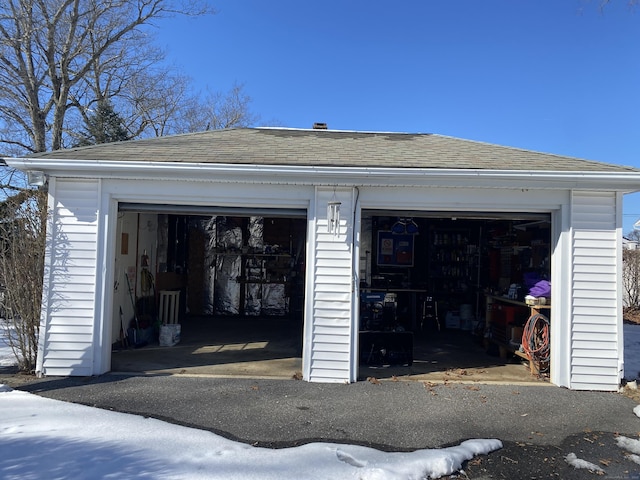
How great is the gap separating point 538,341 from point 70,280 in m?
6.53

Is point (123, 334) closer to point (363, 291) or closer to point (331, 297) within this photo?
point (331, 297)

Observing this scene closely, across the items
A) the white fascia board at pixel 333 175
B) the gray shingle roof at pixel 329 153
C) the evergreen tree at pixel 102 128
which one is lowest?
the white fascia board at pixel 333 175

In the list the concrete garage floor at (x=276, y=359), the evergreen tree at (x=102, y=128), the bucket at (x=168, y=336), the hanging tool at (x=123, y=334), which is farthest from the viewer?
the evergreen tree at (x=102, y=128)

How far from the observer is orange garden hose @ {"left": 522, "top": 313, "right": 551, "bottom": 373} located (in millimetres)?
6566

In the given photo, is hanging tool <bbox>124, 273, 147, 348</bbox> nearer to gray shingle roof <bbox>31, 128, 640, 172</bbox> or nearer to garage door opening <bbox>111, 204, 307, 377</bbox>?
garage door opening <bbox>111, 204, 307, 377</bbox>

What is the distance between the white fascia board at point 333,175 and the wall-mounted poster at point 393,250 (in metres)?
5.47

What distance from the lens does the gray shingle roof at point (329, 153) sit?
5.97m

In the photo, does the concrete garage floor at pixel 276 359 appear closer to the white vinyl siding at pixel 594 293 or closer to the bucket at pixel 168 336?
the bucket at pixel 168 336

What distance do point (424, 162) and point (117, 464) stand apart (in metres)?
4.83

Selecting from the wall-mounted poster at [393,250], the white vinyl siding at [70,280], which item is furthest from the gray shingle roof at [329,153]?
the wall-mounted poster at [393,250]

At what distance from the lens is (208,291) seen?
12219 mm

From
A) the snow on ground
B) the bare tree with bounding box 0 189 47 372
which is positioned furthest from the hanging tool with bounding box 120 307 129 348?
the snow on ground

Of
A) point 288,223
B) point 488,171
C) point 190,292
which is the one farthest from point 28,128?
point 488,171

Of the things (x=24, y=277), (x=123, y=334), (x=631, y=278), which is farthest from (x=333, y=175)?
(x=631, y=278)
